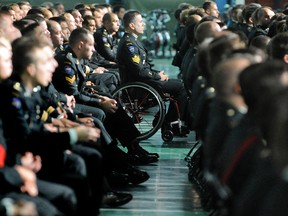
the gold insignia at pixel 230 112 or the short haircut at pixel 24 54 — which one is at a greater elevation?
the gold insignia at pixel 230 112

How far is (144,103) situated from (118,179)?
1942mm

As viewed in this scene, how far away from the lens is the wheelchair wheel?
26.3 ft

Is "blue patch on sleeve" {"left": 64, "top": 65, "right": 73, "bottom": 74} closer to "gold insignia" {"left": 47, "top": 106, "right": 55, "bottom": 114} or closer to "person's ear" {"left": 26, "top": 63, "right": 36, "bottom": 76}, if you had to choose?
"gold insignia" {"left": 47, "top": 106, "right": 55, "bottom": 114}

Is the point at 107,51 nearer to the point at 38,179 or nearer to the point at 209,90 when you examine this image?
the point at 209,90

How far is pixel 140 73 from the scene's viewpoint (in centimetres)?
834

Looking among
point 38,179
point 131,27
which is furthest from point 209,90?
point 131,27

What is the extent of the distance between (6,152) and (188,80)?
9.61 feet

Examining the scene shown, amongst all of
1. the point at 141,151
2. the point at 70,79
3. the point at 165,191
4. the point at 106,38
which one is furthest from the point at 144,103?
the point at 106,38

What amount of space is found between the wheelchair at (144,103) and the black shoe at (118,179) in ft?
5.17

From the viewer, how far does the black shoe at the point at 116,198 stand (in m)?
5.64

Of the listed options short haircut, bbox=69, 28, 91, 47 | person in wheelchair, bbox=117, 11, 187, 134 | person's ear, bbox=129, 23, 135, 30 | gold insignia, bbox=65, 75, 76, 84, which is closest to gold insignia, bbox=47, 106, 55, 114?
gold insignia, bbox=65, 75, 76, 84

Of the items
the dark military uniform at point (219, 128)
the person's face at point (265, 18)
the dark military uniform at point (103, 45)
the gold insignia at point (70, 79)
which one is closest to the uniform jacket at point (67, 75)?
the gold insignia at point (70, 79)

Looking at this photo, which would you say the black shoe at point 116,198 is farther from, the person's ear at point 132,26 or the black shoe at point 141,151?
the person's ear at point 132,26

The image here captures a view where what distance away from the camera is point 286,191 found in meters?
3.08
